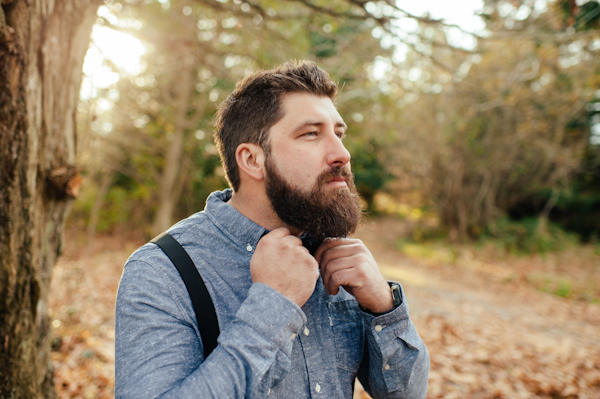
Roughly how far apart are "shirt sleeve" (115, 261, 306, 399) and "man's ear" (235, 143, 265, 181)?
662 millimetres

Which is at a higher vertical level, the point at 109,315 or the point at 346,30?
the point at 346,30

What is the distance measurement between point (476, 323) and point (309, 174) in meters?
5.64

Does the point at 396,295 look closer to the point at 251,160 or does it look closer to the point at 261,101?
the point at 251,160

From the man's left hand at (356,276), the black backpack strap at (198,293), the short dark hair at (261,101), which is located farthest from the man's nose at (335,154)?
the black backpack strap at (198,293)

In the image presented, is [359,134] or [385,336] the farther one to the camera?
[359,134]

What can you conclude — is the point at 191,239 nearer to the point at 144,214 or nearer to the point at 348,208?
the point at 348,208

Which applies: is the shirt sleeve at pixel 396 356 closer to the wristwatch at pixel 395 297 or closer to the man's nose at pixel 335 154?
the wristwatch at pixel 395 297

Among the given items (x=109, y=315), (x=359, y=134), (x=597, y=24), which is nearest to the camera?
(x=597, y=24)

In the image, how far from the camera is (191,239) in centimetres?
151

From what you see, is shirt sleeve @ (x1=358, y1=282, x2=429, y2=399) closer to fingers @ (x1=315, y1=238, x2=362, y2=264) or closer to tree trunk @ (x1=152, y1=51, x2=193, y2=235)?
fingers @ (x1=315, y1=238, x2=362, y2=264)

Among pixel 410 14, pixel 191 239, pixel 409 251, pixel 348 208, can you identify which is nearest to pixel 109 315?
pixel 191 239

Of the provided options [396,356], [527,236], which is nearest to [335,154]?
[396,356]

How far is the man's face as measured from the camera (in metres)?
1.61

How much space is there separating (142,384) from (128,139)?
8.79 metres
